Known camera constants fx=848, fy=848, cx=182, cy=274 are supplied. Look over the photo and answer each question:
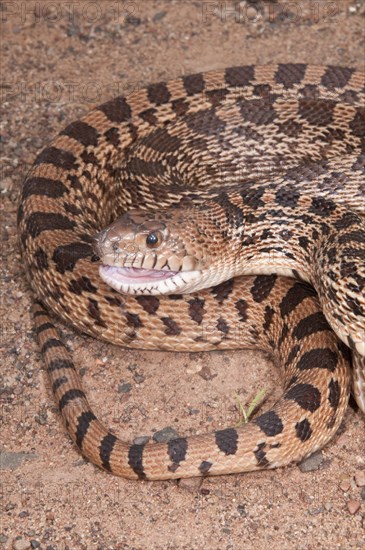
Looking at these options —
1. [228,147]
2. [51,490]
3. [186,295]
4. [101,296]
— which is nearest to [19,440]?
[51,490]

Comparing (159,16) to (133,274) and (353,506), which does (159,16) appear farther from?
(353,506)

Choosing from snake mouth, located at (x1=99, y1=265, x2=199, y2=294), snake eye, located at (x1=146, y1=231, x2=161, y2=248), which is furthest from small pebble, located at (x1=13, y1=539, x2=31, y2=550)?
snake eye, located at (x1=146, y1=231, x2=161, y2=248)

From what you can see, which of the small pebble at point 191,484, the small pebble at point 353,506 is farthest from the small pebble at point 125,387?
the small pebble at point 353,506

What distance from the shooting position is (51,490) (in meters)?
6.36

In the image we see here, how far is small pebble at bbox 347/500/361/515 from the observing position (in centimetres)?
611

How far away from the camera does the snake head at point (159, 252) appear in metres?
6.73

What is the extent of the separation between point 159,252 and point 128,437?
4.91 ft

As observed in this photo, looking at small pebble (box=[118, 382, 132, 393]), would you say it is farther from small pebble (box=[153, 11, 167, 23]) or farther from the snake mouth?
small pebble (box=[153, 11, 167, 23])

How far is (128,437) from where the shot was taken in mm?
6758

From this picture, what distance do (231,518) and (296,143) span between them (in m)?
4.16

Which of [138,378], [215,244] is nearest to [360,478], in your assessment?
[138,378]

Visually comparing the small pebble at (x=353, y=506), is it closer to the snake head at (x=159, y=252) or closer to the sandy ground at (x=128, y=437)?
the sandy ground at (x=128, y=437)

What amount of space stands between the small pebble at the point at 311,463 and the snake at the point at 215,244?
0.31 ft

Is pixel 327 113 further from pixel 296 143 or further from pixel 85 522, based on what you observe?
pixel 85 522
